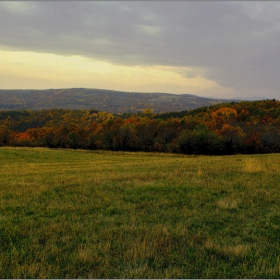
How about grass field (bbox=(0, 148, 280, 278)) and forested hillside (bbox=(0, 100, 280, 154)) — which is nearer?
grass field (bbox=(0, 148, 280, 278))

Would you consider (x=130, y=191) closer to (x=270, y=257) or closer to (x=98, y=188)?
(x=98, y=188)

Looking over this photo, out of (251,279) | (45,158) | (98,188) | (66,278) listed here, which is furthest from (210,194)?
(45,158)

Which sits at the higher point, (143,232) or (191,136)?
(143,232)

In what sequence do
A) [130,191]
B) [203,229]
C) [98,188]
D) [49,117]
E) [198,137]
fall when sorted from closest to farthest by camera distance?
[203,229]
[130,191]
[98,188]
[198,137]
[49,117]

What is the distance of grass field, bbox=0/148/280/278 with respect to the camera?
438 centimetres

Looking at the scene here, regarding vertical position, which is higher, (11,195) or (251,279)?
(251,279)

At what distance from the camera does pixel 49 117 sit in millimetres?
173625

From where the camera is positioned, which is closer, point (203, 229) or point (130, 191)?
point (203, 229)

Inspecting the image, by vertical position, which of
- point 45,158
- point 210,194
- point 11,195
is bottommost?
point 45,158

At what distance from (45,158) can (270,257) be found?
1609 inches

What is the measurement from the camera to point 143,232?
5832 mm

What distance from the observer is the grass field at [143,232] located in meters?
4.38

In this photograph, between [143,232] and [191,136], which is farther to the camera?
[191,136]

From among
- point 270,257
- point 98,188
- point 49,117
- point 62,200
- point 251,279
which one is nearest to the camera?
point 251,279
